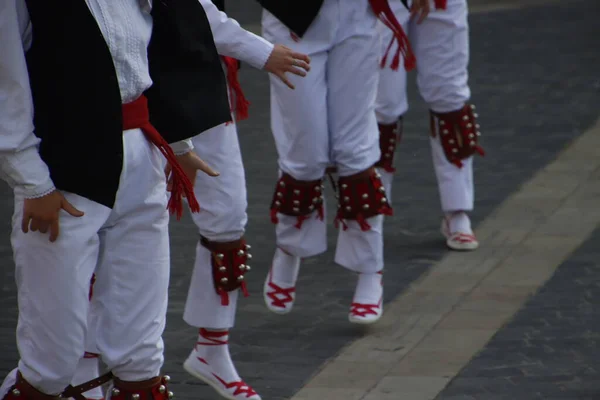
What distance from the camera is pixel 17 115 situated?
10.6 feet

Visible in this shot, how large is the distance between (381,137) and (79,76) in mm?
3512

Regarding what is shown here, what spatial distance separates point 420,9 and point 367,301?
4.97 feet

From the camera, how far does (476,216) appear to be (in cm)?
748

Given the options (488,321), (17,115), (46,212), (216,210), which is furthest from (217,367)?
(17,115)

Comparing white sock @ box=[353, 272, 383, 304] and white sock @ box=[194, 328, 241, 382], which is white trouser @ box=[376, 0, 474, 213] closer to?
white sock @ box=[353, 272, 383, 304]

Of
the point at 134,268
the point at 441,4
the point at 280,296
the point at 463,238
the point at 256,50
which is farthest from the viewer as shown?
the point at 463,238

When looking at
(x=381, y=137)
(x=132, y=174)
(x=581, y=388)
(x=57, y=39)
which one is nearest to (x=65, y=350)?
(x=132, y=174)

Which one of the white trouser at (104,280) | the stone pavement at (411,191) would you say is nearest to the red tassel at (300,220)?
the stone pavement at (411,191)

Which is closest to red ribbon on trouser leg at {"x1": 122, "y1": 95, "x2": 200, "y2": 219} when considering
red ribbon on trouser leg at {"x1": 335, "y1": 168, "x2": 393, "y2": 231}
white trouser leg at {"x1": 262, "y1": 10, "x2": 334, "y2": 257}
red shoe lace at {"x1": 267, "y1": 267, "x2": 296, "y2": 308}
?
white trouser leg at {"x1": 262, "y1": 10, "x2": 334, "y2": 257}

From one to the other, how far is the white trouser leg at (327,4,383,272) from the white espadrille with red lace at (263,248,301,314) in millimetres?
373

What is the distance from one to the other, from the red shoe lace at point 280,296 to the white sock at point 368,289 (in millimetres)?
292

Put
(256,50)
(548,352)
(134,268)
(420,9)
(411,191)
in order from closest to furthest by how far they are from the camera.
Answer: (134,268)
(256,50)
(548,352)
(420,9)
(411,191)

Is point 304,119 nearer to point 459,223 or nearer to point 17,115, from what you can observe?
point 459,223

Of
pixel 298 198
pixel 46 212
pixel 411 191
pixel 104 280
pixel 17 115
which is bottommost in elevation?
pixel 411 191
